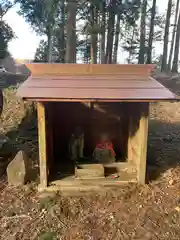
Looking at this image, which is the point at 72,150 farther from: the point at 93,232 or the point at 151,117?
the point at 151,117

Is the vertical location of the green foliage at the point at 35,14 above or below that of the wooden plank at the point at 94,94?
above

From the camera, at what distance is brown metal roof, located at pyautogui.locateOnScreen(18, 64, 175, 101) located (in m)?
3.06

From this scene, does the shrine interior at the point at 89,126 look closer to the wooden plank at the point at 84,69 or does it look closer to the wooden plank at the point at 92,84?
the wooden plank at the point at 84,69

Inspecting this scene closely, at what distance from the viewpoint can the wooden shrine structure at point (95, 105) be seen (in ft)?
10.2

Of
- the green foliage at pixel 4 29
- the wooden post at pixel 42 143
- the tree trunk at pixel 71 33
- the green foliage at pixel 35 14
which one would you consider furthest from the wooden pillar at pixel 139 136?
the green foliage at pixel 4 29

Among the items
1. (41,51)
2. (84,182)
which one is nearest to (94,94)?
(84,182)

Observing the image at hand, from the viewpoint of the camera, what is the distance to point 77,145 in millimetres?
4699

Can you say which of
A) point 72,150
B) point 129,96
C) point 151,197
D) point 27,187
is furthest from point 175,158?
point 27,187

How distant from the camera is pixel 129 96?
3.08 metres

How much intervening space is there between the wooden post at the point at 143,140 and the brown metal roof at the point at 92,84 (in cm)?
35

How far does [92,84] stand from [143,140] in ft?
3.75

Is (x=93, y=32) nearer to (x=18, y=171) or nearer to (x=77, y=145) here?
(x=77, y=145)

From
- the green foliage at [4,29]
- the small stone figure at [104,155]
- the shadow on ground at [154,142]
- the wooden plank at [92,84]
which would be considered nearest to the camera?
the wooden plank at [92,84]

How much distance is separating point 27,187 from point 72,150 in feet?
3.93
